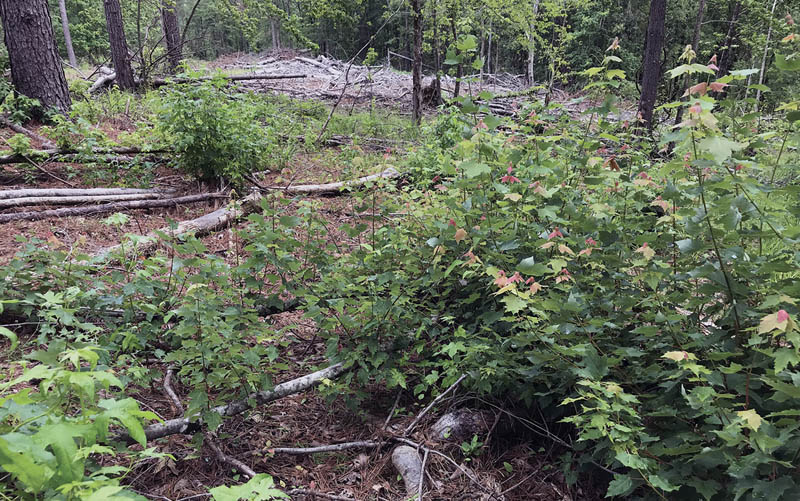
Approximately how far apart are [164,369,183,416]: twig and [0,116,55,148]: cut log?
5.05 metres

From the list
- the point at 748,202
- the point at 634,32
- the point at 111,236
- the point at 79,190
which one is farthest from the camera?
the point at 634,32

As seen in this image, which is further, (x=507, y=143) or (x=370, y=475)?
(x=507, y=143)

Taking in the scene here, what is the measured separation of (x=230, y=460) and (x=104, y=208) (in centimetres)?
385

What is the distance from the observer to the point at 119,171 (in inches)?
232

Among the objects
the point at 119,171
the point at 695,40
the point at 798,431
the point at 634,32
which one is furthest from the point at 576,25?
the point at 798,431

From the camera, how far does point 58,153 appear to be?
18.7 feet

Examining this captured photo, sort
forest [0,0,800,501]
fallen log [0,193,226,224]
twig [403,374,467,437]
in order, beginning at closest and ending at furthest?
forest [0,0,800,501]
twig [403,374,467,437]
fallen log [0,193,226,224]

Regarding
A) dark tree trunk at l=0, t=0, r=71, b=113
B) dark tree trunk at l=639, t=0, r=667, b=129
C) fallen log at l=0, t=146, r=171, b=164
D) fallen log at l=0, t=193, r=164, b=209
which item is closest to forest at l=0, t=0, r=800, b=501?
fallen log at l=0, t=193, r=164, b=209

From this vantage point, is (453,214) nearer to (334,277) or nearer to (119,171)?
(334,277)

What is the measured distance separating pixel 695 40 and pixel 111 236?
1885cm

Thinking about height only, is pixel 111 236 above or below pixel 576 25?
below

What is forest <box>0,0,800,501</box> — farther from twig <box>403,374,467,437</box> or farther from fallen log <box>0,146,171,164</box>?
fallen log <box>0,146,171,164</box>

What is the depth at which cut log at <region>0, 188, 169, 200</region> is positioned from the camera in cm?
471

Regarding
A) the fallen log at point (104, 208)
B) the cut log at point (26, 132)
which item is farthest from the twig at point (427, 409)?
the cut log at point (26, 132)
